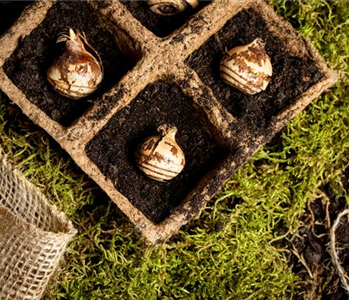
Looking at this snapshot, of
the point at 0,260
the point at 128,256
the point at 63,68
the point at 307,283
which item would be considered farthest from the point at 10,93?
the point at 307,283

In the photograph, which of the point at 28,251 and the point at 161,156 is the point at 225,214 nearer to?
the point at 161,156

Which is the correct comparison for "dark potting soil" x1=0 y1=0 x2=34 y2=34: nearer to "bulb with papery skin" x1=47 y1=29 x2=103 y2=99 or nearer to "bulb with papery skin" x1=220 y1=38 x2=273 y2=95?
"bulb with papery skin" x1=47 y1=29 x2=103 y2=99

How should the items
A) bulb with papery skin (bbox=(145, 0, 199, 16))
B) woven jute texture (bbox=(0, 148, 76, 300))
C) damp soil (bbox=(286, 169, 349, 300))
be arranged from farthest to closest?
1. damp soil (bbox=(286, 169, 349, 300))
2. bulb with papery skin (bbox=(145, 0, 199, 16))
3. woven jute texture (bbox=(0, 148, 76, 300))

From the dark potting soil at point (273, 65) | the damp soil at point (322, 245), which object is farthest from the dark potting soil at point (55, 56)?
the damp soil at point (322, 245)

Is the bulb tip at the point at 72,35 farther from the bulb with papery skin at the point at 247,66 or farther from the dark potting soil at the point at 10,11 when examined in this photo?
the bulb with papery skin at the point at 247,66

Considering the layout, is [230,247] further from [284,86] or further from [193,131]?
[284,86]

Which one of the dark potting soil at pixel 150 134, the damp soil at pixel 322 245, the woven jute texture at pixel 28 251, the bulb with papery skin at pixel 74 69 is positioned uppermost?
the bulb with papery skin at pixel 74 69

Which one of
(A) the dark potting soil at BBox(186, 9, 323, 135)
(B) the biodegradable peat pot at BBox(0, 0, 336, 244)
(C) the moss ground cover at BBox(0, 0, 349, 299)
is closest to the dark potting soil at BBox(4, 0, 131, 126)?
(B) the biodegradable peat pot at BBox(0, 0, 336, 244)
